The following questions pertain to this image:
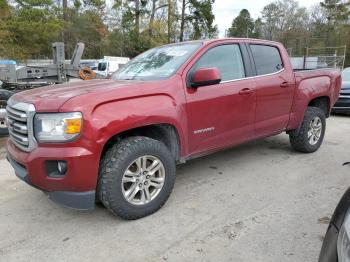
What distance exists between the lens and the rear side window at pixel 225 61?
4.26m

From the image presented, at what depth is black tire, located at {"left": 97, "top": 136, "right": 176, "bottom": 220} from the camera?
10.8ft

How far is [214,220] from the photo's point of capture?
11.8 feet

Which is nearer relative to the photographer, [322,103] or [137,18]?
[322,103]

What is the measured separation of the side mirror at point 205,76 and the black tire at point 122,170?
770mm

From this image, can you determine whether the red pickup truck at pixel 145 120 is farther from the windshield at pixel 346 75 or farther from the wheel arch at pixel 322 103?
the windshield at pixel 346 75

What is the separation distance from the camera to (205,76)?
3789 mm

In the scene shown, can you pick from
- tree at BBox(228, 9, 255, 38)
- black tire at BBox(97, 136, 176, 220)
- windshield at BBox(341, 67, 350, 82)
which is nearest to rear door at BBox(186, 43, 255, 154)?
black tire at BBox(97, 136, 176, 220)

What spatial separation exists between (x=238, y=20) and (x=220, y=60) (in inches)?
2750

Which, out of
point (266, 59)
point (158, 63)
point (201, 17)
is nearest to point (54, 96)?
point (158, 63)

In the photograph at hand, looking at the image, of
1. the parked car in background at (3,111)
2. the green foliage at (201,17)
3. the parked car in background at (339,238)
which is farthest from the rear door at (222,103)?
the green foliage at (201,17)

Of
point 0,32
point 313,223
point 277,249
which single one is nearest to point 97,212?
point 277,249

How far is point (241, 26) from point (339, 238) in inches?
2816

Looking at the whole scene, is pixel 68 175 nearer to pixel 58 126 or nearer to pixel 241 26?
pixel 58 126

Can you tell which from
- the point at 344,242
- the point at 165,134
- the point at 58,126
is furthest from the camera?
the point at 165,134
